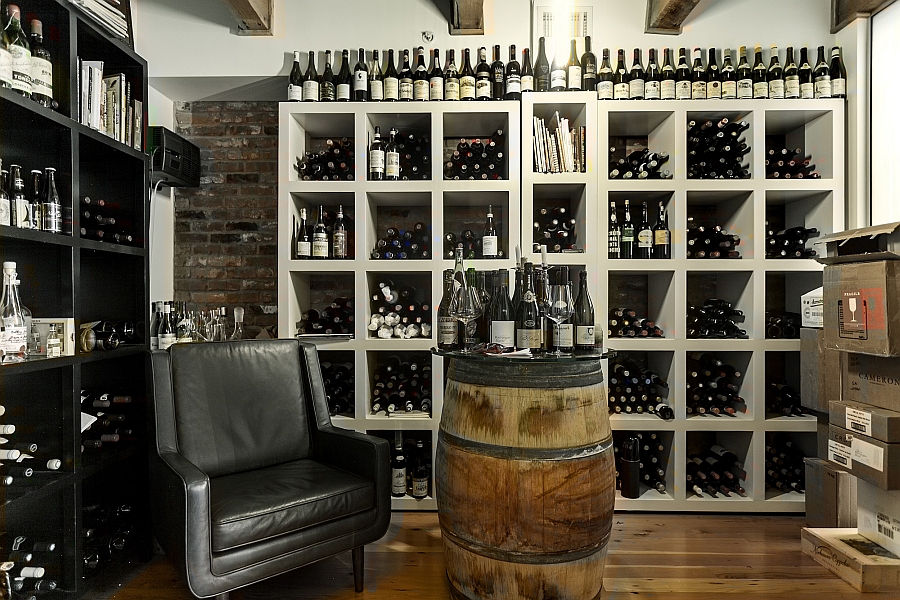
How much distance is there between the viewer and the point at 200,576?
1760mm

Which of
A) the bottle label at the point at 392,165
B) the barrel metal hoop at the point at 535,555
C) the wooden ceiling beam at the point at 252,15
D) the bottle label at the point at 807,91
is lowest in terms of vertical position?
the barrel metal hoop at the point at 535,555

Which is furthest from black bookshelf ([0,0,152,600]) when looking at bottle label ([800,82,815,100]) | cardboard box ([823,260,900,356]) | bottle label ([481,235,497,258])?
bottle label ([800,82,815,100])

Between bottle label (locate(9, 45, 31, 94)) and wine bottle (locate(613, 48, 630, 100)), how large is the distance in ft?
8.91

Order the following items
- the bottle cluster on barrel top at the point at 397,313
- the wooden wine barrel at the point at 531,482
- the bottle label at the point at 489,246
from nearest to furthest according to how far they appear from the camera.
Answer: the wooden wine barrel at the point at 531,482, the bottle label at the point at 489,246, the bottle cluster on barrel top at the point at 397,313

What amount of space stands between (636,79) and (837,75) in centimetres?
116

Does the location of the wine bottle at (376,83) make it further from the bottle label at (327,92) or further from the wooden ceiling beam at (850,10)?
the wooden ceiling beam at (850,10)

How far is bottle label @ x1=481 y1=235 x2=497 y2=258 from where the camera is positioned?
309cm

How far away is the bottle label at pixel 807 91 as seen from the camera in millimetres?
3094

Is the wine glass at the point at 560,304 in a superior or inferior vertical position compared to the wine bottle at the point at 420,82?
inferior

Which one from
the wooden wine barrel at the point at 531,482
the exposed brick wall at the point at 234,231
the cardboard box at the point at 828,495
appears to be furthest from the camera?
the exposed brick wall at the point at 234,231

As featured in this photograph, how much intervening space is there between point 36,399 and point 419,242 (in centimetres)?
198

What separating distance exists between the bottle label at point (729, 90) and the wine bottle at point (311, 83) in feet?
7.61

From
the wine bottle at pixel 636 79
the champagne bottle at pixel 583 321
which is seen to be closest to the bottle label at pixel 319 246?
the champagne bottle at pixel 583 321

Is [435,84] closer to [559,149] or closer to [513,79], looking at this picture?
[513,79]
